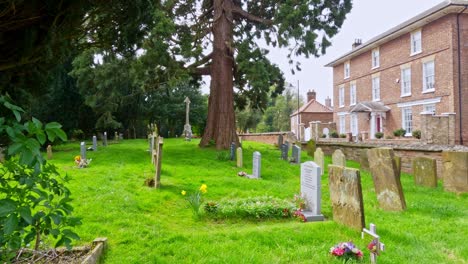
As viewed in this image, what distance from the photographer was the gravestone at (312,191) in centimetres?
731

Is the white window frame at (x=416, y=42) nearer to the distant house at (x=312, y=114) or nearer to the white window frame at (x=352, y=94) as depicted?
the white window frame at (x=352, y=94)

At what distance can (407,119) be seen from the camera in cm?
2819

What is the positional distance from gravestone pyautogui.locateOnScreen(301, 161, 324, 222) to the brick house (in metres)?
12.7

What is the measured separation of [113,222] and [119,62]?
15973 millimetres

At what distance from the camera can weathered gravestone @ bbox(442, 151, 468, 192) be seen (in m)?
10.2

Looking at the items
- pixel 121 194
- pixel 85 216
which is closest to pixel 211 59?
pixel 121 194

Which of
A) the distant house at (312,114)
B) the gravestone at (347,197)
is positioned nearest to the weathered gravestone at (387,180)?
the gravestone at (347,197)

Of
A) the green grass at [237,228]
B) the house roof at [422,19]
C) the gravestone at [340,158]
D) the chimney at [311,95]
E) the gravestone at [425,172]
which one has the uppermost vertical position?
the house roof at [422,19]

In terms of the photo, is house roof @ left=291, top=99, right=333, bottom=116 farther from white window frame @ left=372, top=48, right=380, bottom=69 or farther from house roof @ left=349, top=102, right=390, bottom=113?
house roof @ left=349, top=102, right=390, bottom=113

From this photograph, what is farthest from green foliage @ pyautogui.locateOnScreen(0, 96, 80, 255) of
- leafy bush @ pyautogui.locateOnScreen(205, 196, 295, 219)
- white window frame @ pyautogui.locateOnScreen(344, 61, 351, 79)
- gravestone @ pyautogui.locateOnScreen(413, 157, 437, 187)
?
white window frame @ pyautogui.locateOnScreen(344, 61, 351, 79)

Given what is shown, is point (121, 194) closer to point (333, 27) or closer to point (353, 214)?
point (353, 214)

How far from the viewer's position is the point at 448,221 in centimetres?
709

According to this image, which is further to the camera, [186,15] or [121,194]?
[186,15]

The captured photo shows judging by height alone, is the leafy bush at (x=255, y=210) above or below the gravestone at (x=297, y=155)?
below
